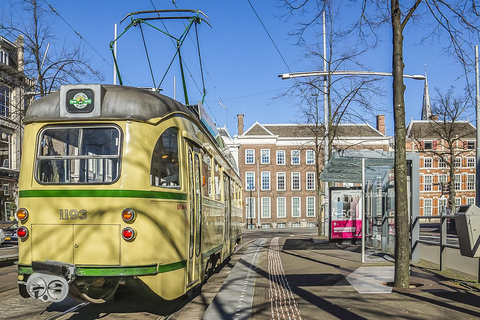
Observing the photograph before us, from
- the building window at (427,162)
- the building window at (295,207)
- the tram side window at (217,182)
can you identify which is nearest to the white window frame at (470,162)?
the building window at (427,162)

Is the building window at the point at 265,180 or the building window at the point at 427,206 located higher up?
the building window at the point at 265,180

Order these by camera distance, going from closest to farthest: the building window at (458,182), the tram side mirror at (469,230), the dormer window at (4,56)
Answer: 1. the tram side mirror at (469,230)
2. the dormer window at (4,56)
3. the building window at (458,182)

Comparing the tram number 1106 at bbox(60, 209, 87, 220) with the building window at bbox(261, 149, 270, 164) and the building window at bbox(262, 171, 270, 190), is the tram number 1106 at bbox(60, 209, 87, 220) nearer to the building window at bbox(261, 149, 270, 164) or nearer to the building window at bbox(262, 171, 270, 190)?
the building window at bbox(261, 149, 270, 164)

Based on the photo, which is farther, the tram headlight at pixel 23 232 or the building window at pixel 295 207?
the building window at pixel 295 207

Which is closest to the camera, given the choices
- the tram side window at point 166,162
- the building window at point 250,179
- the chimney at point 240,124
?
the tram side window at point 166,162

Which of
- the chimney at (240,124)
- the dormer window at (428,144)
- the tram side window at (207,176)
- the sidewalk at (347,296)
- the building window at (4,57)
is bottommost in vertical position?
the sidewalk at (347,296)

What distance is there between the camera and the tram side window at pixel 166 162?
7184 mm

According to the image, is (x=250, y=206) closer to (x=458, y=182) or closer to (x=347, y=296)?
(x=458, y=182)

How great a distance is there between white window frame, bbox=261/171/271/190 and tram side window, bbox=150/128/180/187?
57.3 meters

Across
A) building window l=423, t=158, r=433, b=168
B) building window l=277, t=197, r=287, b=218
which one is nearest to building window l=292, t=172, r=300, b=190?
building window l=277, t=197, r=287, b=218

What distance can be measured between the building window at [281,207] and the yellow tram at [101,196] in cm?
5784

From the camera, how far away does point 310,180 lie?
2586 inches

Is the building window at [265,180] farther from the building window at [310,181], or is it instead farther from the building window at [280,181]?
the building window at [310,181]

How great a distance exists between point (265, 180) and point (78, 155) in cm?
5840
